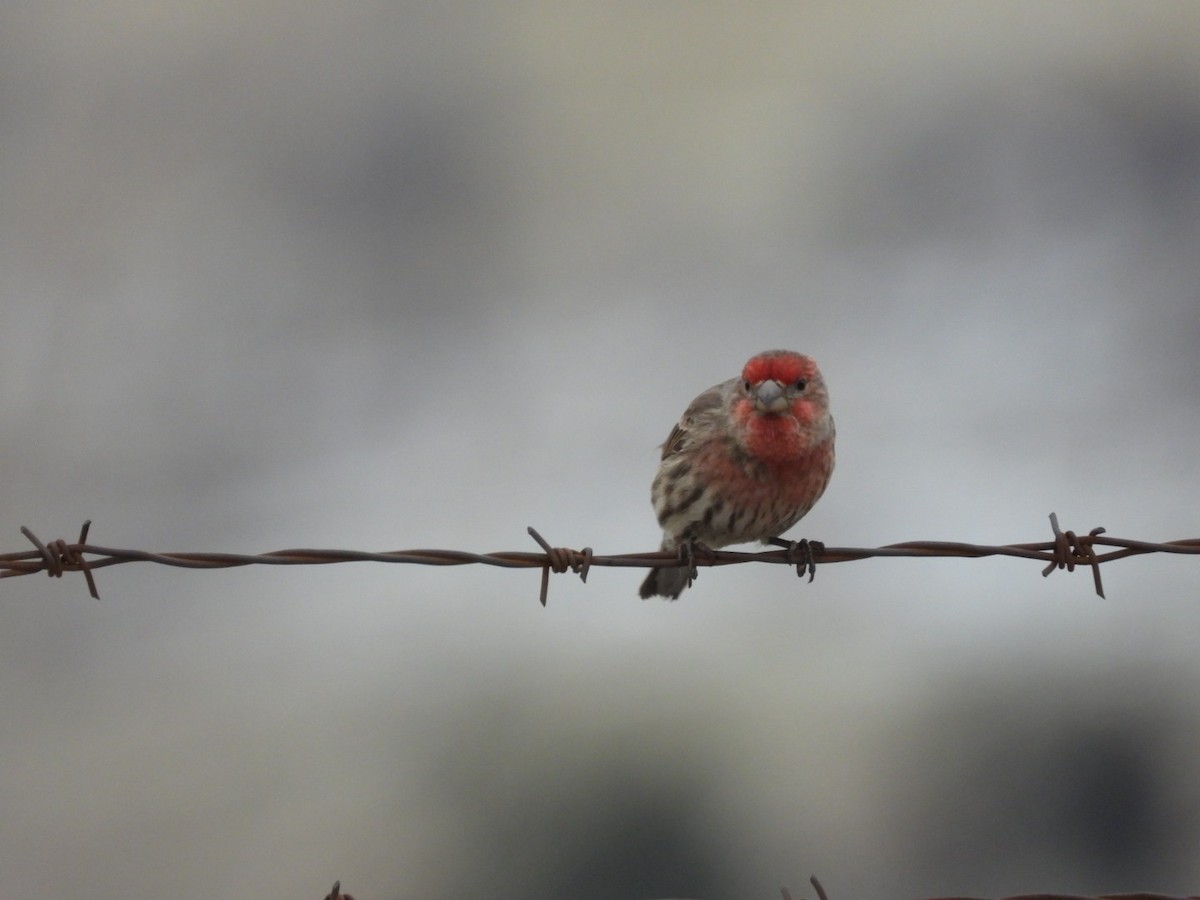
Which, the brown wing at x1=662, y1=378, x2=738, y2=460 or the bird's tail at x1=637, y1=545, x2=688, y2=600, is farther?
the bird's tail at x1=637, y1=545, x2=688, y2=600

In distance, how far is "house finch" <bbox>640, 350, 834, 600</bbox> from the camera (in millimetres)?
5555

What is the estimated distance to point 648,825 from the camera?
32.7 feet

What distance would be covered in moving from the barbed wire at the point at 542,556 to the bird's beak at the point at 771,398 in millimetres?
904

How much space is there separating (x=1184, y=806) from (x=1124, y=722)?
2.80ft

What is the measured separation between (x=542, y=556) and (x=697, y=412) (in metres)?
1.97

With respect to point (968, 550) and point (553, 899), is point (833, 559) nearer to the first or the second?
point (968, 550)

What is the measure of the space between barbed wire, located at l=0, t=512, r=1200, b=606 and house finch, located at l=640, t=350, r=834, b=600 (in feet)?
2.75

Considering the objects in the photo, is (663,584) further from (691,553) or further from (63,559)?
(63,559)

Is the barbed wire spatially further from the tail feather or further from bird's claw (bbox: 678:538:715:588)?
the tail feather

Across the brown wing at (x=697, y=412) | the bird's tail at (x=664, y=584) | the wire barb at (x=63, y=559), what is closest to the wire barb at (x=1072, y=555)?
the brown wing at (x=697, y=412)

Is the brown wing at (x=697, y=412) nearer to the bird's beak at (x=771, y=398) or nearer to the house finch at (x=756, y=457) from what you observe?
the house finch at (x=756, y=457)

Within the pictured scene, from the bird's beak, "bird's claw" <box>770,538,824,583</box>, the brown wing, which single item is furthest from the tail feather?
the bird's beak

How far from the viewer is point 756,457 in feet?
18.3

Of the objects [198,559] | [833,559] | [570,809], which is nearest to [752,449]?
[833,559]
